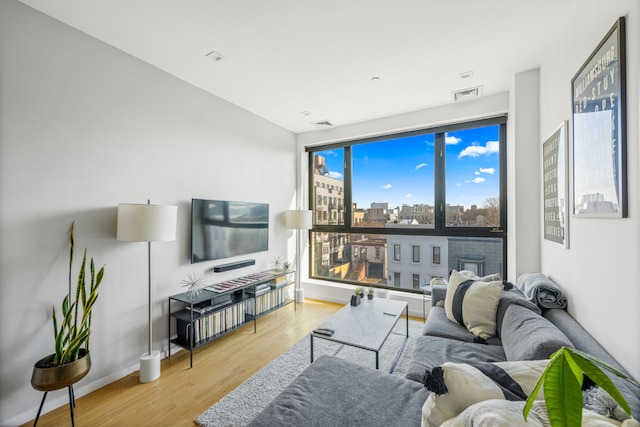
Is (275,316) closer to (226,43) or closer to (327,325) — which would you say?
(327,325)

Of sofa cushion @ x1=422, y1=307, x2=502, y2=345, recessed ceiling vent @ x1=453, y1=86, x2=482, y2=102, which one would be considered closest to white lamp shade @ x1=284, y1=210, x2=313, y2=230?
sofa cushion @ x1=422, y1=307, x2=502, y2=345

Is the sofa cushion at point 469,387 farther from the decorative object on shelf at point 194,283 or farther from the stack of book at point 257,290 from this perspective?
the stack of book at point 257,290

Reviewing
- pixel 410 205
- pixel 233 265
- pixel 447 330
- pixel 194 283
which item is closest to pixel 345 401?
pixel 447 330

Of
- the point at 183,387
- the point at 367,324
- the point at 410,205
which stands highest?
the point at 410,205

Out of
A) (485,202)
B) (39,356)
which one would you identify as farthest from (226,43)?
(485,202)

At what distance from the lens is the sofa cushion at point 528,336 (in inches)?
55.4

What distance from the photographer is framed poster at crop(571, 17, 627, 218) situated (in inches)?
49.8

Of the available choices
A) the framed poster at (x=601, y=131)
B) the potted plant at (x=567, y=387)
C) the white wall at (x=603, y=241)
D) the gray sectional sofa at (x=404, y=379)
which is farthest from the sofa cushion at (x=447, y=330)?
the potted plant at (x=567, y=387)

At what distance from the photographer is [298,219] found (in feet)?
13.6

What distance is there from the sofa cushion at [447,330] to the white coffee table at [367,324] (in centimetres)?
29

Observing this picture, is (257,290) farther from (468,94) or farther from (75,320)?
(468,94)

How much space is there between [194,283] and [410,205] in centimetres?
292

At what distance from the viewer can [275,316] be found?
12.4 ft

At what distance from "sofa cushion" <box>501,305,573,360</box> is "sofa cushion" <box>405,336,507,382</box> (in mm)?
Result: 119
